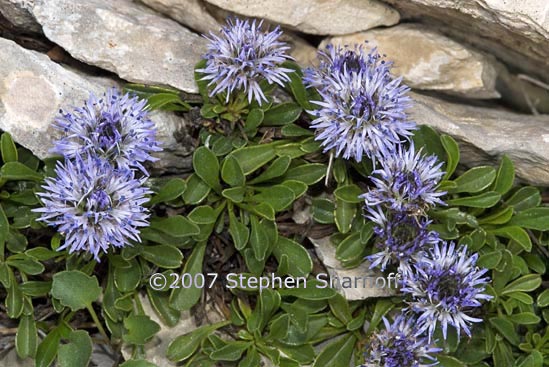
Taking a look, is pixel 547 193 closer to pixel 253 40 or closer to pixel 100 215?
pixel 253 40

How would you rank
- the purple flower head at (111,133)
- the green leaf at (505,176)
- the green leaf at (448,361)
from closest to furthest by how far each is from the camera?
1. the purple flower head at (111,133)
2. the green leaf at (448,361)
3. the green leaf at (505,176)

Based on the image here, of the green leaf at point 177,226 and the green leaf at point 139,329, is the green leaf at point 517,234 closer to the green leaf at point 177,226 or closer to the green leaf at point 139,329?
the green leaf at point 177,226

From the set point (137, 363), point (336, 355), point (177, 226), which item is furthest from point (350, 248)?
point (137, 363)

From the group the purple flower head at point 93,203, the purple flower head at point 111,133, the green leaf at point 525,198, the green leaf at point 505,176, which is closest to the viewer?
the purple flower head at point 93,203

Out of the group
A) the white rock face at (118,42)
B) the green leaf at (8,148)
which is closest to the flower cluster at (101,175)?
the green leaf at (8,148)

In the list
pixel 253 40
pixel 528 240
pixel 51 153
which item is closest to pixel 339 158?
pixel 253 40

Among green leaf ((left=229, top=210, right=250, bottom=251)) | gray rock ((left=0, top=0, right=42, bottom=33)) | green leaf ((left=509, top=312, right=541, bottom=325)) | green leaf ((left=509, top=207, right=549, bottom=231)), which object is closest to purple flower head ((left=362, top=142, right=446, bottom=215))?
green leaf ((left=509, top=207, right=549, bottom=231))

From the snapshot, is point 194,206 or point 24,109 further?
point 194,206

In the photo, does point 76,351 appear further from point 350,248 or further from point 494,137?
point 494,137
